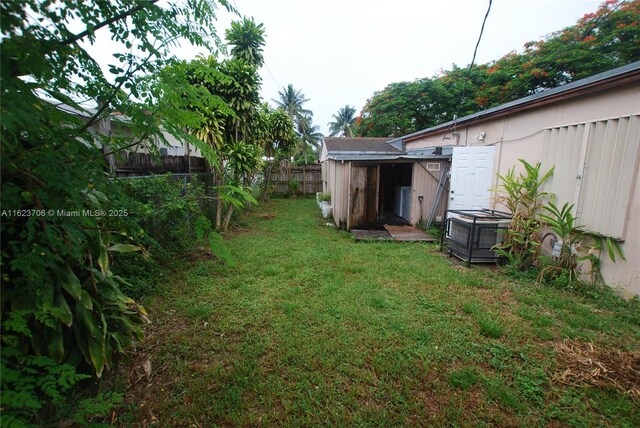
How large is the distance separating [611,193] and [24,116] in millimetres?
5419

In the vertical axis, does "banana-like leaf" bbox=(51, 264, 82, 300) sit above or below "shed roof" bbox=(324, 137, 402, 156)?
below

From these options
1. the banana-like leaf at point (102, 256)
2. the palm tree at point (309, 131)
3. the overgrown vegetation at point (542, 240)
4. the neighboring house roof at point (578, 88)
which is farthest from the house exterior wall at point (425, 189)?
the palm tree at point (309, 131)

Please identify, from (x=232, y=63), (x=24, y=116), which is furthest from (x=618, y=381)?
(x=232, y=63)

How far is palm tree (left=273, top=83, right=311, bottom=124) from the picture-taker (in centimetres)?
2638

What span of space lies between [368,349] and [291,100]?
2728 centimetres

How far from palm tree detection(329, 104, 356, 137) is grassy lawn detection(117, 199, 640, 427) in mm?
26856

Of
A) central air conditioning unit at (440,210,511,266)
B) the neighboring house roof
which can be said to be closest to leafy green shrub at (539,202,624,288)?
central air conditioning unit at (440,210,511,266)

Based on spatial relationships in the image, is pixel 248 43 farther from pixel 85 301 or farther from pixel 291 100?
pixel 291 100

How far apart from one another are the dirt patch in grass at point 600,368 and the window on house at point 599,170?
1.78 meters

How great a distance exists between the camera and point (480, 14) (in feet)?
14.5

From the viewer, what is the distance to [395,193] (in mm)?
9938

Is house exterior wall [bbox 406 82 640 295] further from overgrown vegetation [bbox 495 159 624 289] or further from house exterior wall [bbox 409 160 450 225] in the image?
house exterior wall [bbox 409 160 450 225]

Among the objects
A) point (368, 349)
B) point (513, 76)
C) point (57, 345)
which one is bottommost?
point (368, 349)

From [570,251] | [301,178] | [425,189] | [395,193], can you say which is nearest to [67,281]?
[570,251]
